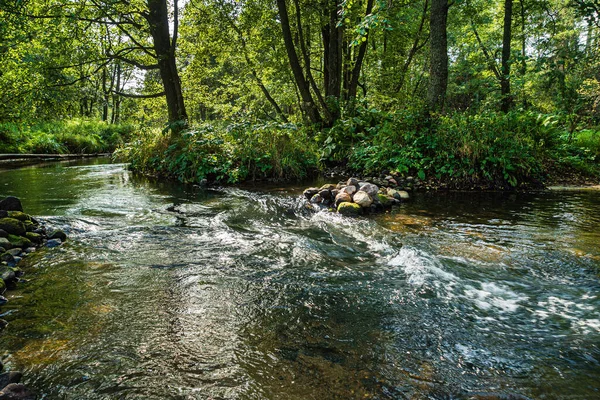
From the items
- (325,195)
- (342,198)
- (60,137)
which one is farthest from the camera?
(60,137)

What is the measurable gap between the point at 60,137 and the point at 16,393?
72.5 feet

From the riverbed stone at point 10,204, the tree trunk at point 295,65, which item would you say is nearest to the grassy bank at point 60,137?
the tree trunk at point 295,65

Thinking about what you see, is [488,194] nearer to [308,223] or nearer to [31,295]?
[308,223]

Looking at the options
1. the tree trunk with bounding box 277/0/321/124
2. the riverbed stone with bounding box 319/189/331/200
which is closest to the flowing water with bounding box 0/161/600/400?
the riverbed stone with bounding box 319/189/331/200

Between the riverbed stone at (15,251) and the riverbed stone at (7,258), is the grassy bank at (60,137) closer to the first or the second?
the riverbed stone at (15,251)

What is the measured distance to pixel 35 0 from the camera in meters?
9.70

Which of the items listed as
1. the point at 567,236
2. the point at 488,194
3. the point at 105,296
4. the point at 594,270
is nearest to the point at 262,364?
the point at 105,296

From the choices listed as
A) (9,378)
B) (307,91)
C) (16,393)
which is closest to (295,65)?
(307,91)

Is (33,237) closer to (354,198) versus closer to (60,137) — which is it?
(354,198)

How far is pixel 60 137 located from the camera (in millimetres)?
20188

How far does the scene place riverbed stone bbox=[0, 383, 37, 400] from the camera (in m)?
1.99

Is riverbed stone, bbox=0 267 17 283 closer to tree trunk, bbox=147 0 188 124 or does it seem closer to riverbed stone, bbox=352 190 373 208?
riverbed stone, bbox=352 190 373 208

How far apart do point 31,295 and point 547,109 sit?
23464 mm

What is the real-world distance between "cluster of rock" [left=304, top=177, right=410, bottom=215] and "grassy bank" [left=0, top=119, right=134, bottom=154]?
10877 mm
